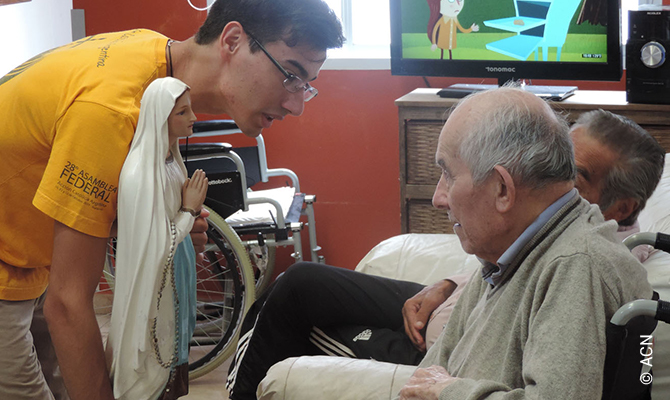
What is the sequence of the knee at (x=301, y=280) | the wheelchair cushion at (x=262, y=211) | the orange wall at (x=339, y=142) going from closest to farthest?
the knee at (x=301, y=280), the wheelchair cushion at (x=262, y=211), the orange wall at (x=339, y=142)

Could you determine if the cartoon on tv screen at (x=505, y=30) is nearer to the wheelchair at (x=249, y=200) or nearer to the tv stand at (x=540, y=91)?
the tv stand at (x=540, y=91)

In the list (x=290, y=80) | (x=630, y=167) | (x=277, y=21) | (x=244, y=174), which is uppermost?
(x=277, y=21)

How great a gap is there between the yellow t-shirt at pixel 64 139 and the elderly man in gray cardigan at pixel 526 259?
0.57m

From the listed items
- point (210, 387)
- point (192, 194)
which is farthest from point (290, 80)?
point (210, 387)

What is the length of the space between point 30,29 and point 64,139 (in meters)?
2.27

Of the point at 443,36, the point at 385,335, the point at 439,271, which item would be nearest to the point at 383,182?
the point at 443,36

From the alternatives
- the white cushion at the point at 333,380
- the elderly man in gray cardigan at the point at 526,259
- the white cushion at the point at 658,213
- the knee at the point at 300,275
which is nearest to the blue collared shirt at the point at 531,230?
the elderly man in gray cardigan at the point at 526,259

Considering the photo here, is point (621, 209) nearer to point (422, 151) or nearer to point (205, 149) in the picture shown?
point (422, 151)

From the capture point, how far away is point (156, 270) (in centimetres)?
128

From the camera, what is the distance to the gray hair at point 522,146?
1.20 meters

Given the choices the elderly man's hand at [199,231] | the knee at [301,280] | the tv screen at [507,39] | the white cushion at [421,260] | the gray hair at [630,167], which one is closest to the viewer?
the elderly man's hand at [199,231]

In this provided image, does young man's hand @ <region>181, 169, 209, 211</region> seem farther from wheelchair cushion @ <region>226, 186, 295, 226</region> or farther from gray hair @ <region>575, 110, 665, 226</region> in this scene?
wheelchair cushion @ <region>226, 186, 295, 226</region>

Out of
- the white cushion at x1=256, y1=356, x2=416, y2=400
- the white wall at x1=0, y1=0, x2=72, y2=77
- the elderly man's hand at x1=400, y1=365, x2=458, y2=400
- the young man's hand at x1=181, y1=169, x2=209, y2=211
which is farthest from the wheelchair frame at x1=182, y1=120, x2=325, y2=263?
the elderly man's hand at x1=400, y1=365, x2=458, y2=400

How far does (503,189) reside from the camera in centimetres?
122
